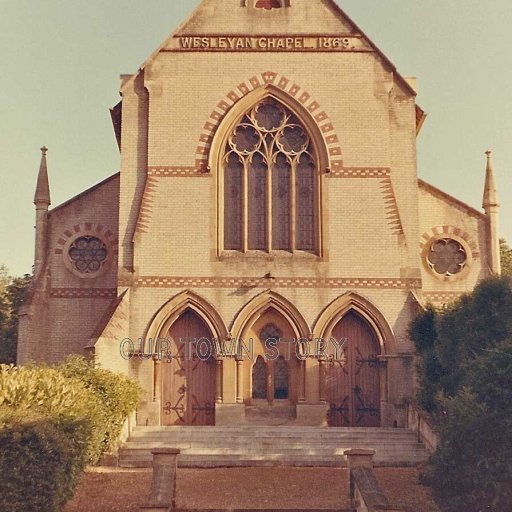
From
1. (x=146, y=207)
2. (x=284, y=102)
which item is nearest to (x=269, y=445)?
(x=146, y=207)

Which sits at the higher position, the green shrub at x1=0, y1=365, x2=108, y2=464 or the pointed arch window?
the pointed arch window

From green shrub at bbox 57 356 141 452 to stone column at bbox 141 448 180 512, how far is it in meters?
3.73

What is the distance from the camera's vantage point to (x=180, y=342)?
85.6 feet

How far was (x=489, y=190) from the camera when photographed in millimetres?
29297

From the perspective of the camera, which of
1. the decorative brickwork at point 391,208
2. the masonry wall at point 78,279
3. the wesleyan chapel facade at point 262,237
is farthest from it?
the masonry wall at point 78,279

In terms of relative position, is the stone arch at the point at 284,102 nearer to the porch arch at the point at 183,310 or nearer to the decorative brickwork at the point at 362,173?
the decorative brickwork at the point at 362,173

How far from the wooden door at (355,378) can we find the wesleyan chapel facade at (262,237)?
44mm

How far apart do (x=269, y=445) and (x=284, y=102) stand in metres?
11.4

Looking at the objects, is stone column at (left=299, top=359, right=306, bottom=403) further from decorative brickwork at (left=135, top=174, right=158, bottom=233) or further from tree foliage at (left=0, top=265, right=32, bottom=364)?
tree foliage at (left=0, top=265, right=32, bottom=364)

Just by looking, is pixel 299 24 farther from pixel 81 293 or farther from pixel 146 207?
pixel 81 293

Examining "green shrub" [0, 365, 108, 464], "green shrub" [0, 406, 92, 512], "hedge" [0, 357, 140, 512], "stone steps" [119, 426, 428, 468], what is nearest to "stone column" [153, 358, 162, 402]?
"stone steps" [119, 426, 428, 468]

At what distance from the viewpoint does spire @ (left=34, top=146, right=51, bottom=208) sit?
2900 centimetres

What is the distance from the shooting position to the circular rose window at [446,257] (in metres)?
28.5

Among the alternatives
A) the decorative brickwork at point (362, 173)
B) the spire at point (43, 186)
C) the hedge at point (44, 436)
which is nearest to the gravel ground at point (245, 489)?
the hedge at point (44, 436)
